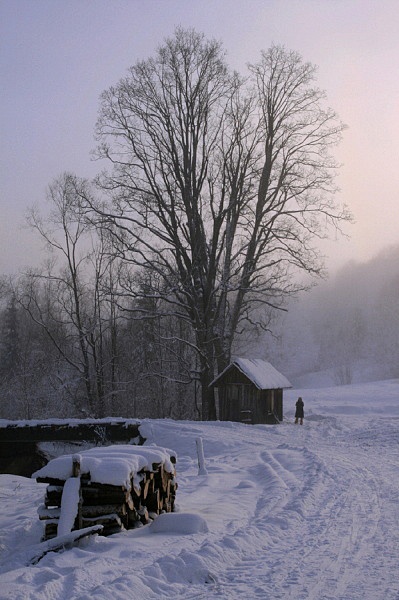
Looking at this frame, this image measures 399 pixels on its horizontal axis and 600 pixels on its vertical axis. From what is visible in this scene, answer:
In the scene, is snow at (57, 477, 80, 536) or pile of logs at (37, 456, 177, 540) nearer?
snow at (57, 477, 80, 536)

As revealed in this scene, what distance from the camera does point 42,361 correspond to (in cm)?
4625

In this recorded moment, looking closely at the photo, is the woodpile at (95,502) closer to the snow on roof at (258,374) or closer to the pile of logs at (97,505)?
the pile of logs at (97,505)

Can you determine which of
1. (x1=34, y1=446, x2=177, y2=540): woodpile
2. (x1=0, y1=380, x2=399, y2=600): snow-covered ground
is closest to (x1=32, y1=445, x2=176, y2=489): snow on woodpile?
(x1=34, y1=446, x2=177, y2=540): woodpile

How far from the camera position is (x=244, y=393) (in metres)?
28.6

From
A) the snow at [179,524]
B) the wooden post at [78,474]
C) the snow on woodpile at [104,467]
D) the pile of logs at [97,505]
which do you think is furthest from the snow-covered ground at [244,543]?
the snow on woodpile at [104,467]

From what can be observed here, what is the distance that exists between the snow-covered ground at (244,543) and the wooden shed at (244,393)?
11.4 meters

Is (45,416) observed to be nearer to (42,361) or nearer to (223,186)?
(42,361)

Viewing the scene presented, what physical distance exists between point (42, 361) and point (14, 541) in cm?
3878

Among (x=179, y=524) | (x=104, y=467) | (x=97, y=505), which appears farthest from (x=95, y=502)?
(x=179, y=524)

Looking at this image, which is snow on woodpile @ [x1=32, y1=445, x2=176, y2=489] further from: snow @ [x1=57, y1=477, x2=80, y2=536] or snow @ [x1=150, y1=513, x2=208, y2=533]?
snow @ [x1=150, y1=513, x2=208, y2=533]

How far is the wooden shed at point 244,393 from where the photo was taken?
92.5ft

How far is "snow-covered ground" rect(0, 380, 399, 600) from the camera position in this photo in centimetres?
633

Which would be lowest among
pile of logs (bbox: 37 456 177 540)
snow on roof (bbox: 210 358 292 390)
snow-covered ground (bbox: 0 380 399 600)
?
snow-covered ground (bbox: 0 380 399 600)

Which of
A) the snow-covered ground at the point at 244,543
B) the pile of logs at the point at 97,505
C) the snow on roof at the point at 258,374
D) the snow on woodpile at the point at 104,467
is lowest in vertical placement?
the snow-covered ground at the point at 244,543
